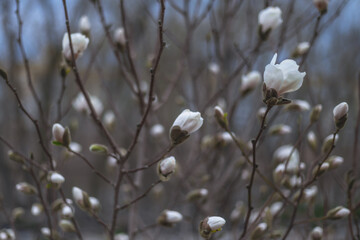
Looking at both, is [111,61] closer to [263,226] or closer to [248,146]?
[248,146]

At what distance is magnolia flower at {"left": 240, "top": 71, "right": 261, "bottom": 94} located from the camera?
120 cm

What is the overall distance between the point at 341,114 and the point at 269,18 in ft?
1.44

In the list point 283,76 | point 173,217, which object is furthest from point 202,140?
point 283,76

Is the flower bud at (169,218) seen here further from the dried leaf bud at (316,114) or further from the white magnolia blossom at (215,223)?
the dried leaf bud at (316,114)

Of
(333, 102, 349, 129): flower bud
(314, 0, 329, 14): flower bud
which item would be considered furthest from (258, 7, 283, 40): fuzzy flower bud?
(333, 102, 349, 129): flower bud

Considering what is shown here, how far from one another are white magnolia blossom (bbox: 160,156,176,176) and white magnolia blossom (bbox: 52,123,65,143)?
26cm

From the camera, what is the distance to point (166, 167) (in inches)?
33.0

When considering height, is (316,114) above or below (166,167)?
above

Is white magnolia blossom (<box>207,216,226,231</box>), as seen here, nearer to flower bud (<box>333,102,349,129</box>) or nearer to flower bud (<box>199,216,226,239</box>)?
flower bud (<box>199,216,226,239</box>)

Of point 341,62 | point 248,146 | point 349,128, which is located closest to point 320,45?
point 341,62

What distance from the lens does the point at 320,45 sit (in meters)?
3.25

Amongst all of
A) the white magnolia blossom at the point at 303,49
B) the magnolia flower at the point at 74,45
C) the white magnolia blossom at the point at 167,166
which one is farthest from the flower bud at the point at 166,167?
the white magnolia blossom at the point at 303,49

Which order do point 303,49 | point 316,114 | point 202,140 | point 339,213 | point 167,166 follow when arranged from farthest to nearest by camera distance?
1. point 202,140
2. point 303,49
3. point 316,114
4. point 339,213
5. point 167,166

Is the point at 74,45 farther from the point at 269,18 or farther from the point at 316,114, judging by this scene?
the point at 316,114
